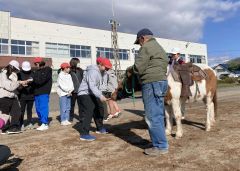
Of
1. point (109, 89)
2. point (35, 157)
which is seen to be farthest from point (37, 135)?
point (109, 89)

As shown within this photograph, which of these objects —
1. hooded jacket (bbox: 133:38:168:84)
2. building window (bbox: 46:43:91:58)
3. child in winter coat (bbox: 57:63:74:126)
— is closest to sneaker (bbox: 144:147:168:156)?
hooded jacket (bbox: 133:38:168:84)

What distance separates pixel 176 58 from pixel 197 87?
920 millimetres

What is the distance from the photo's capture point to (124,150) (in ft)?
22.4

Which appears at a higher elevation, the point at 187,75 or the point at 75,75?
the point at 75,75

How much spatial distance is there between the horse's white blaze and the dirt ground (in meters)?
0.28

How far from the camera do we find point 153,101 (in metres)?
6.29

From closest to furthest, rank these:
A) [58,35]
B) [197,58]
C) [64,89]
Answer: [64,89] < [58,35] < [197,58]

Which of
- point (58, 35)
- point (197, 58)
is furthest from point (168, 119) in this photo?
point (197, 58)

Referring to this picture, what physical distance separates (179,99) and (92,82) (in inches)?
74.8

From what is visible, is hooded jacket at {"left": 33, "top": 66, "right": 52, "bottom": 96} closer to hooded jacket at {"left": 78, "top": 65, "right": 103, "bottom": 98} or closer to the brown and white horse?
hooded jacket at {"left": 78, "top": 65, "right": 103, "bottom": 98}

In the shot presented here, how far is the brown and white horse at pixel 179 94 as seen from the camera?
7331 millimetres

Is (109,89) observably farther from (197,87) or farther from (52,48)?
(52,48)

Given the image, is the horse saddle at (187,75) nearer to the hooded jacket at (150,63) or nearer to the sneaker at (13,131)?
the hooded jacket at (150,63)

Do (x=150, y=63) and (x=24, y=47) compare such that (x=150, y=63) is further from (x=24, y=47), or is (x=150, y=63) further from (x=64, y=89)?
(x=24, y=47)
